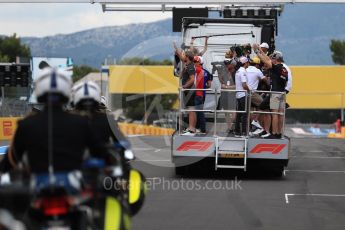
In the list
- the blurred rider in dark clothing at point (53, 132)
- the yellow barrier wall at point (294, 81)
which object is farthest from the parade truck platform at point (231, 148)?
the yellow barrier wall at point (294, 81)

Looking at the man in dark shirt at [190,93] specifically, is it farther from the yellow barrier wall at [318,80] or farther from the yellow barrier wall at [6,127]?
the yellow barrier wall at [318,80]

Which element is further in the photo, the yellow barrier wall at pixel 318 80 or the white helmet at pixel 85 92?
the yellow barrier wall at pixel 318 80

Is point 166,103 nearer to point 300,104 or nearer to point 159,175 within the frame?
point 300,104

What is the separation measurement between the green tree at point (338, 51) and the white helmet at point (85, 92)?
95024 mm

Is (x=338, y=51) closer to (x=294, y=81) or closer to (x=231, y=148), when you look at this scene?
(x=294, y=81)

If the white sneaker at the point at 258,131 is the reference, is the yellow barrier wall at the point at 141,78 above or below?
below

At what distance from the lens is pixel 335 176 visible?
17.0 m

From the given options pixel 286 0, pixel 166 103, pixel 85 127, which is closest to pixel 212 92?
pixel 286 0

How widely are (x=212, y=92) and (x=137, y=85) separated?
3932 centimetres

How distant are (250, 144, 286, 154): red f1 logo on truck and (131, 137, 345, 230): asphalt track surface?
62 centimetres

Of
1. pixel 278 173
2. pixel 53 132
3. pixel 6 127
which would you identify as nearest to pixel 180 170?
pixel 278 173

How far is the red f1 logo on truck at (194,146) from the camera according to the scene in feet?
51.6

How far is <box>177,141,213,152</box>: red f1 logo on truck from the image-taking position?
51.6ft

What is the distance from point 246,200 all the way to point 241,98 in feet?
11.2
